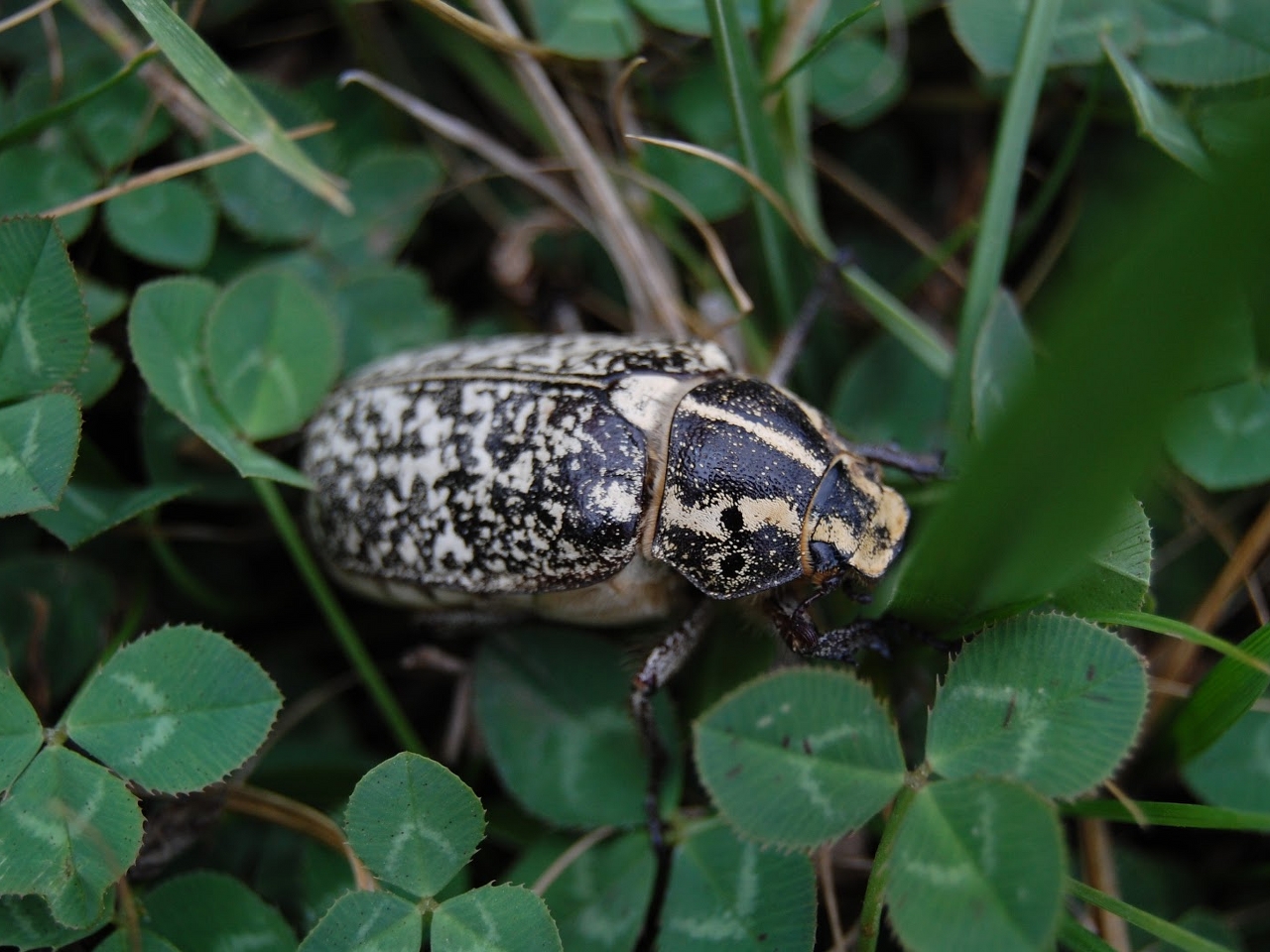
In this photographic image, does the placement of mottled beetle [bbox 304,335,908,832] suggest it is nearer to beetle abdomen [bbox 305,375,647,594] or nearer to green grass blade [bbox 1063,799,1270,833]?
beetle abdomen [bbox 305,375,647,594]

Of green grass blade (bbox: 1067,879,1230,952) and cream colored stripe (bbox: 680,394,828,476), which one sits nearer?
green grass blade (bbox: 1067,879,1230,952)

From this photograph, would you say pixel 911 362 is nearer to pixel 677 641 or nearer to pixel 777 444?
pixel 777 444

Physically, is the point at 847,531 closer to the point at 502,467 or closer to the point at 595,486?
the point at 595,486

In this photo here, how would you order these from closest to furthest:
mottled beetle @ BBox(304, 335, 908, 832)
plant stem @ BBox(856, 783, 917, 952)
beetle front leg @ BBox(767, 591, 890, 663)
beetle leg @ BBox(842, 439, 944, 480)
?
plant stem @ BBox(856, 783, 917, 952) < beetle front leg @ BBox(767, 591, 890, 663) < mottled beetle @ BBox(304, 335, 908, 832) < beetle leg @ BBox(842, 439, 944, 480)

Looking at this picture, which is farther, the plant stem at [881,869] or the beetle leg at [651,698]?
the beetle leg at [651,698]

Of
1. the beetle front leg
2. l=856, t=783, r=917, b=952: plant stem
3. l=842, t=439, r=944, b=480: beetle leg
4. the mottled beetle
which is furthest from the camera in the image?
l=842, t=439, r=944, b=480: beetle leg

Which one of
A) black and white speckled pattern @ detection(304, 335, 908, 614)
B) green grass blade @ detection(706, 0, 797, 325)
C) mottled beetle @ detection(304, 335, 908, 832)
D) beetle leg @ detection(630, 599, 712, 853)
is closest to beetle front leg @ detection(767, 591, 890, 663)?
mottled beetle @ detection(304, 335, 908, 832)

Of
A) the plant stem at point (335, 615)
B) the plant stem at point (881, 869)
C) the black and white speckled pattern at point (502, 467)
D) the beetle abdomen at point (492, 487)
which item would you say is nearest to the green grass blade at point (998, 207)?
the black and white speckled pattern at point (502, 467)

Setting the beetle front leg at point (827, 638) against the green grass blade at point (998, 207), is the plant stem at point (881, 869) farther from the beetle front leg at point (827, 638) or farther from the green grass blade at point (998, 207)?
the green grass blade at point (998, 207)
